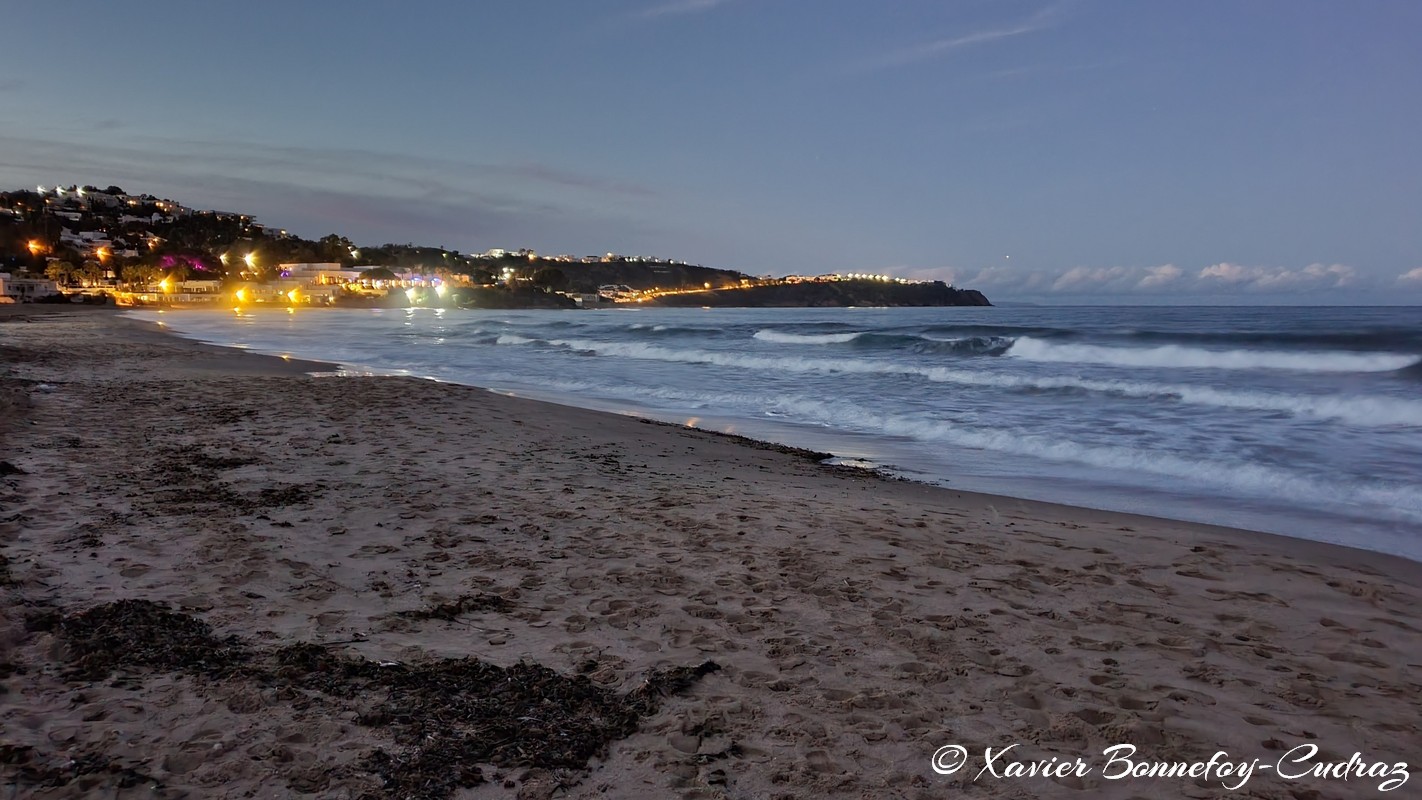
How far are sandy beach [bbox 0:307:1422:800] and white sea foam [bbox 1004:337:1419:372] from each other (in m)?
21.4

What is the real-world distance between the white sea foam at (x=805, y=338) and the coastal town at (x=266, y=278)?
8306 cm

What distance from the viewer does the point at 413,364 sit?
24.1 m

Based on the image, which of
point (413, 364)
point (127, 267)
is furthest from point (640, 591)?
point (127, 267)

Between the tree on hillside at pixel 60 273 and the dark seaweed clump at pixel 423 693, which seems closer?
the dark seaweed clump at pixel 423 693

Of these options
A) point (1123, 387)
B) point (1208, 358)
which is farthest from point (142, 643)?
point (1208, 358)

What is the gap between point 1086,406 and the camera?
15.6 meters

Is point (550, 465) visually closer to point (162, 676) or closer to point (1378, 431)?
point (162, 676)

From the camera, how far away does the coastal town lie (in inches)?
4200

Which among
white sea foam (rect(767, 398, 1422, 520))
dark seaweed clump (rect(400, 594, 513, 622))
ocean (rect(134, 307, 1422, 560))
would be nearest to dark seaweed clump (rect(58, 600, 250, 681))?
dark seaweed clump (rect(400, 594, 513, 622))

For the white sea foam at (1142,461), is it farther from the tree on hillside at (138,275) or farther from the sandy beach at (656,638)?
the tree on hillside at (138,275)

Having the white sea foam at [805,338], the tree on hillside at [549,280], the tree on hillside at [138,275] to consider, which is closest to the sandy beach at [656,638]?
the white sea foam at [805,338]

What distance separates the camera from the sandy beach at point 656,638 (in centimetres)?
283

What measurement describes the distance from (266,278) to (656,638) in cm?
16087

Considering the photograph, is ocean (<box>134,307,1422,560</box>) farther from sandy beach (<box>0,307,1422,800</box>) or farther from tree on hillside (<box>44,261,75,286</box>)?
tree on hillside (<box>44,261,75,286</box>)
